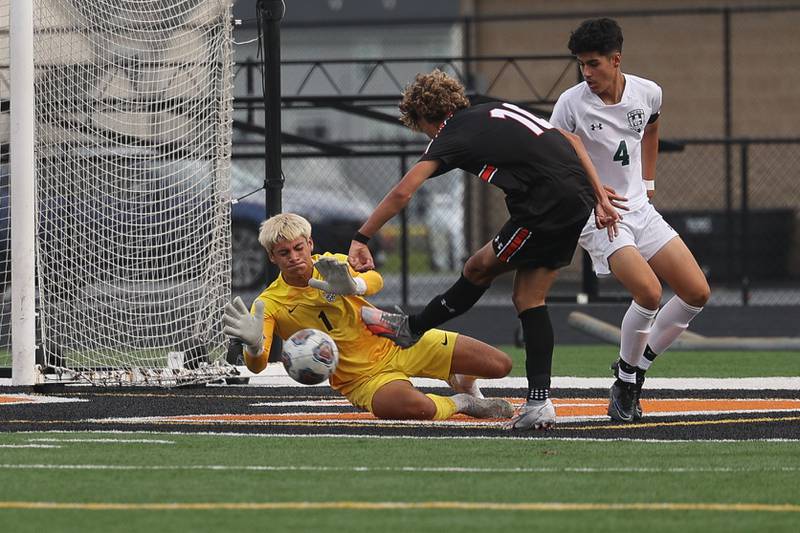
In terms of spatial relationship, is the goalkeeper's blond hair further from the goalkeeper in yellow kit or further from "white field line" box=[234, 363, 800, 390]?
"white field line" box=[234, 363, 800, 390]

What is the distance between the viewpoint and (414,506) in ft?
17.3

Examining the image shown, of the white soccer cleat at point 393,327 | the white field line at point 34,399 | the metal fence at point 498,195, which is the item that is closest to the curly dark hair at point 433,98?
the white soccer cleat at point 393,327

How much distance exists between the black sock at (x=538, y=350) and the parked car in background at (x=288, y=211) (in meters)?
9.92

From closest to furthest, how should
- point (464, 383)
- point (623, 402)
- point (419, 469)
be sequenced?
point (419, 469) → point (623, 402) → point (464, 383)

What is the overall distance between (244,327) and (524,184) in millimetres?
1484

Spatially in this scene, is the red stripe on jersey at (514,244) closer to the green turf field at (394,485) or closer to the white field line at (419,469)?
the green turf field at (394,485)

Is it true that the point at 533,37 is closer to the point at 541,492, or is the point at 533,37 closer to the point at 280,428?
the point at 280,428

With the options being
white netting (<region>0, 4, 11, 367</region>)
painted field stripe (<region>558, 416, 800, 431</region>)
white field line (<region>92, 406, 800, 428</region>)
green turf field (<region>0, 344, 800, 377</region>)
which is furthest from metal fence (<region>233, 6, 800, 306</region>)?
painted field stripe (<region>558, 416, 800, 431</region>)

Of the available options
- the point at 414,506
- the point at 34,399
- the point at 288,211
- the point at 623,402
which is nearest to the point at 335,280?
the point at 623,402

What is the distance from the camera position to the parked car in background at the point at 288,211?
A: 18.3 meters

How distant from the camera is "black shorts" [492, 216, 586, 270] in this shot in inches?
295

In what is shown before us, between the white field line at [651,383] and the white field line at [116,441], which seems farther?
the white field line at [651,383]

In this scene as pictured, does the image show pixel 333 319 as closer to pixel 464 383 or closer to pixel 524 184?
pixel 464 383

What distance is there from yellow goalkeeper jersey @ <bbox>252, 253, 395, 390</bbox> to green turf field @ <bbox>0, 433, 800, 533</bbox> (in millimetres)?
894
